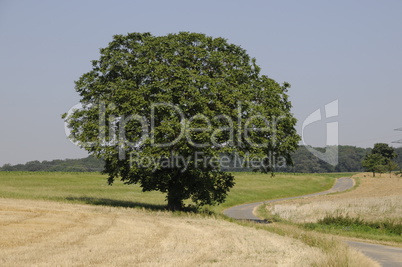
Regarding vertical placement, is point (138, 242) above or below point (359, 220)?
above

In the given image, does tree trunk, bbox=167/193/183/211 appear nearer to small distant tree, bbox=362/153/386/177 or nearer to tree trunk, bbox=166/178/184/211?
tree trunk, bbox=166/178/184/211

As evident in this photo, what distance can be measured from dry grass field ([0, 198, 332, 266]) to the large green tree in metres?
5.36

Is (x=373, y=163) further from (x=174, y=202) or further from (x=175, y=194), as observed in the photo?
(x=175, y=194)

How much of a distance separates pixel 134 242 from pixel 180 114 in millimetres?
16438

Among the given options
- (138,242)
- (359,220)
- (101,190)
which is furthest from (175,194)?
(101,190)

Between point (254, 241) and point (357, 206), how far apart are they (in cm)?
3182

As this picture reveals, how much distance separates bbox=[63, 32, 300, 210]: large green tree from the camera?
39594mm

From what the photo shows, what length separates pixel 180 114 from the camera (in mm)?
39719

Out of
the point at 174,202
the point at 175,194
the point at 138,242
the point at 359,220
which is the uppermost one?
the point at 175,194

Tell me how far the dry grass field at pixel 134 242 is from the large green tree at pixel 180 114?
5358 millimetres

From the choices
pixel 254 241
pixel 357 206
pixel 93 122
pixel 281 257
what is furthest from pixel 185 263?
pixel 357 206

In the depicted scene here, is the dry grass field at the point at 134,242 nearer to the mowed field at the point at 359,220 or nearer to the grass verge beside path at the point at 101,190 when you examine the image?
the mowed field at the point at 359,220

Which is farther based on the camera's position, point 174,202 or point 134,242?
point 174,202

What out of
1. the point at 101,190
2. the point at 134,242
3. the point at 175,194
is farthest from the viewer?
the point at 101,190
